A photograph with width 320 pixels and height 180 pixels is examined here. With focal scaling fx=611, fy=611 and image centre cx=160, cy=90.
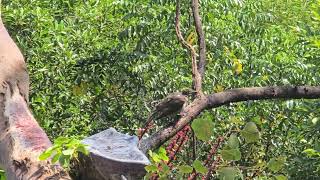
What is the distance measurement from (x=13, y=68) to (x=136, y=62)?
5.18ft

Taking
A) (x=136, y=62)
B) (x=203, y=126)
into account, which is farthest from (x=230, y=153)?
(x=136, y=62)

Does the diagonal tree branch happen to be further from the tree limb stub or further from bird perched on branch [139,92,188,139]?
bird perched on branch [139,92,188,139]

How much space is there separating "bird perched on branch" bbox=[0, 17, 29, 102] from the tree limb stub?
13.8 inches

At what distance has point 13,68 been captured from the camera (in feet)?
5.38

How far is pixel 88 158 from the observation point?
1080 mm

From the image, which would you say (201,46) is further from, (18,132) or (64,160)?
(64,160)

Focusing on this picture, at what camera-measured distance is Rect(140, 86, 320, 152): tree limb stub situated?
1595mm

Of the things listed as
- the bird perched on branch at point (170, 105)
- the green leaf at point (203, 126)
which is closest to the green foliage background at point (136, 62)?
the bird perched on branch at point (170, 105)

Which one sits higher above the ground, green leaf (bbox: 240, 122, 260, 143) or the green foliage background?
green leaf (bbox: 240, 122, 260, 143)

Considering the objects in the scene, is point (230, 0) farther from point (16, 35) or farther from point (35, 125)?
point (35, 125)

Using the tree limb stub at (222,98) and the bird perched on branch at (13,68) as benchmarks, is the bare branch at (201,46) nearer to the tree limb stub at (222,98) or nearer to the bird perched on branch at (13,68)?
the tree limb stub at (222,98)

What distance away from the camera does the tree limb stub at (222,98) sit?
1595 mm

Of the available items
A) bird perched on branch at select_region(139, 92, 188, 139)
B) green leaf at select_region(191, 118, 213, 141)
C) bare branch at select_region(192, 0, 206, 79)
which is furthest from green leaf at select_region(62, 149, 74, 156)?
bare branch at select_region(192, 0, 206, 79)

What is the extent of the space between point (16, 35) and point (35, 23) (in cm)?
12
